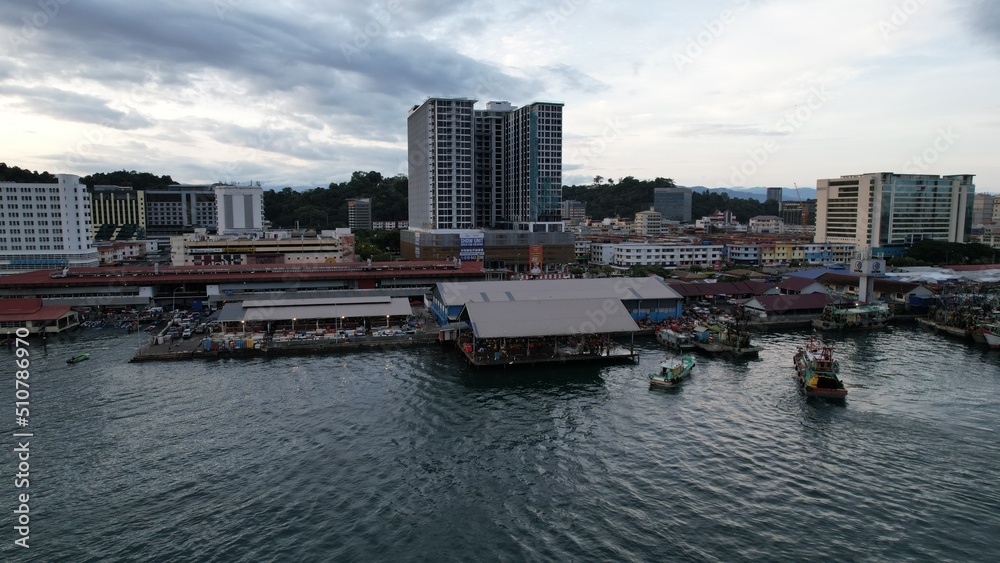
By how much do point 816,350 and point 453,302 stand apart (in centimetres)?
1467

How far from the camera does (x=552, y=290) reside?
2995 centimetres

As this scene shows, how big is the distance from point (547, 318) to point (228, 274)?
21.9m

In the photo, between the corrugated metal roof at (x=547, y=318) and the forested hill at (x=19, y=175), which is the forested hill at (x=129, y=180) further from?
the corrugated metal roof at (x=547, y=318)

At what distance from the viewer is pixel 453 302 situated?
27.4m

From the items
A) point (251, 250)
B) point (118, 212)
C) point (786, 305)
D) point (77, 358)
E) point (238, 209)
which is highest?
point (118, 212)

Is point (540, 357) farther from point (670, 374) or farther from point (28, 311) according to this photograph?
point (28, 311)

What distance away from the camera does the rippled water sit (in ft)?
37.2

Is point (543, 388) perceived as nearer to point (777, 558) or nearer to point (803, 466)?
point (803, 466)

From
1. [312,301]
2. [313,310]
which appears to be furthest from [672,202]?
[313,310]

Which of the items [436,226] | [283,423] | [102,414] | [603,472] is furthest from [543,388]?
[436,226]

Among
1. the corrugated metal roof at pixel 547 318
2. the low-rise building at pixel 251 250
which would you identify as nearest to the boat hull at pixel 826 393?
the corrugated metal roof at pixel 547 318

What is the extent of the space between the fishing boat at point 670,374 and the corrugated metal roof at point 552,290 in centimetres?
778

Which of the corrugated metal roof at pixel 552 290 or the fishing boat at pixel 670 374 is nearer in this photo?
the fishing boat at pixel 670 374

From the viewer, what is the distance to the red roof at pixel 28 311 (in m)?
27.5
